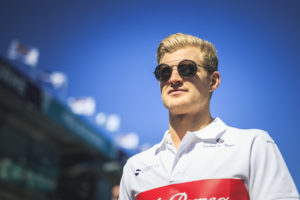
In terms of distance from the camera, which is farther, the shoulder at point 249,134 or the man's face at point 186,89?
the man's face at point 186,89

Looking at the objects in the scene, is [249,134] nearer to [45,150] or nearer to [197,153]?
[197,153]

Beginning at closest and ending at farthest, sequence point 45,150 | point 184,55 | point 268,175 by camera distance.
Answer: point 268,175, point 184,55, point 45,150

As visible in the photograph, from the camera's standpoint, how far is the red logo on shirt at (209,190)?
80.7 inches

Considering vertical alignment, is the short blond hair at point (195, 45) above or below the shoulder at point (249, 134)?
above

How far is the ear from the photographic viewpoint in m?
2.57

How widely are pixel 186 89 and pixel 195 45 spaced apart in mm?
321

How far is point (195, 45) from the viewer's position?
8.33 ft

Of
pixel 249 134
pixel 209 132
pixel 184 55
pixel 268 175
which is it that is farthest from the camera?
pixel 184 55

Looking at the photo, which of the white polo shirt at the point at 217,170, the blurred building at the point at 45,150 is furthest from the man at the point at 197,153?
the blurred building at the point at 45,150

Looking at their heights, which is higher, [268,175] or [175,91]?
[175,91]

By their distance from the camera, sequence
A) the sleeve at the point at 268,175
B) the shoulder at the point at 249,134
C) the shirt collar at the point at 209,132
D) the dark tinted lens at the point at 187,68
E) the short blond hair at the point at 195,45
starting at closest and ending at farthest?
the sleeve at the point at 268,175 → the shoulder at the point at 249,134 → the shirt collar at the point at 209,132 → the dark tinted lens at the point at 187,68 → the short blond hair at the point at 195,45

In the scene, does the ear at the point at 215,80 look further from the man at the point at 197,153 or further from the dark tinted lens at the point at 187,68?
the dark tinted lens at the point at 187,68

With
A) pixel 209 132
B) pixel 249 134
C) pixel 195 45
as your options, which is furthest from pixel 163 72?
pixel 249 134

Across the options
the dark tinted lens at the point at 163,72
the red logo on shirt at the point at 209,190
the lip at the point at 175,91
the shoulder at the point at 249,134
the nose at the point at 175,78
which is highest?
the dark tinted lens at the point at 163,72
